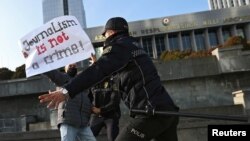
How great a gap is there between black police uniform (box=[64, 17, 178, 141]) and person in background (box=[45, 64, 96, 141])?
90.4 inches

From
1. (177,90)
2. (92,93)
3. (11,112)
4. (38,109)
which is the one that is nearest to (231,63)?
(177,90)

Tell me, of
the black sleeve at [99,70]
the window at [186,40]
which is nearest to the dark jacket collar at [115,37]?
the black sleeve at [99,70]

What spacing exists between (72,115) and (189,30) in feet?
253

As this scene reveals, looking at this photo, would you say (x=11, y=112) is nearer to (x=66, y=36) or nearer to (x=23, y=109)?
(x=23, y=109)

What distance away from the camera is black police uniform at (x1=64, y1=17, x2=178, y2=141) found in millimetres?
4133

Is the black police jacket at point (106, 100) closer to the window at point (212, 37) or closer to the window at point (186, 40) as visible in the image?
the window at point (186, 40)

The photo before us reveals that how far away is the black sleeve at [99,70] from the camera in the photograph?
13.5ft

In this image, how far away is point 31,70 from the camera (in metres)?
5.84

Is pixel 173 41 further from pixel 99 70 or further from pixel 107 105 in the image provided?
pixel 99 70

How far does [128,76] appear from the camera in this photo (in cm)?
427

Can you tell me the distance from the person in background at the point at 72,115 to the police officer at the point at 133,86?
2.27 meters

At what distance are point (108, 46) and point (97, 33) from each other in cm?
7970

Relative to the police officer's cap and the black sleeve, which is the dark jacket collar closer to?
the police officer's cap

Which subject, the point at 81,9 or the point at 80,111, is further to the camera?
the point at 81,9
